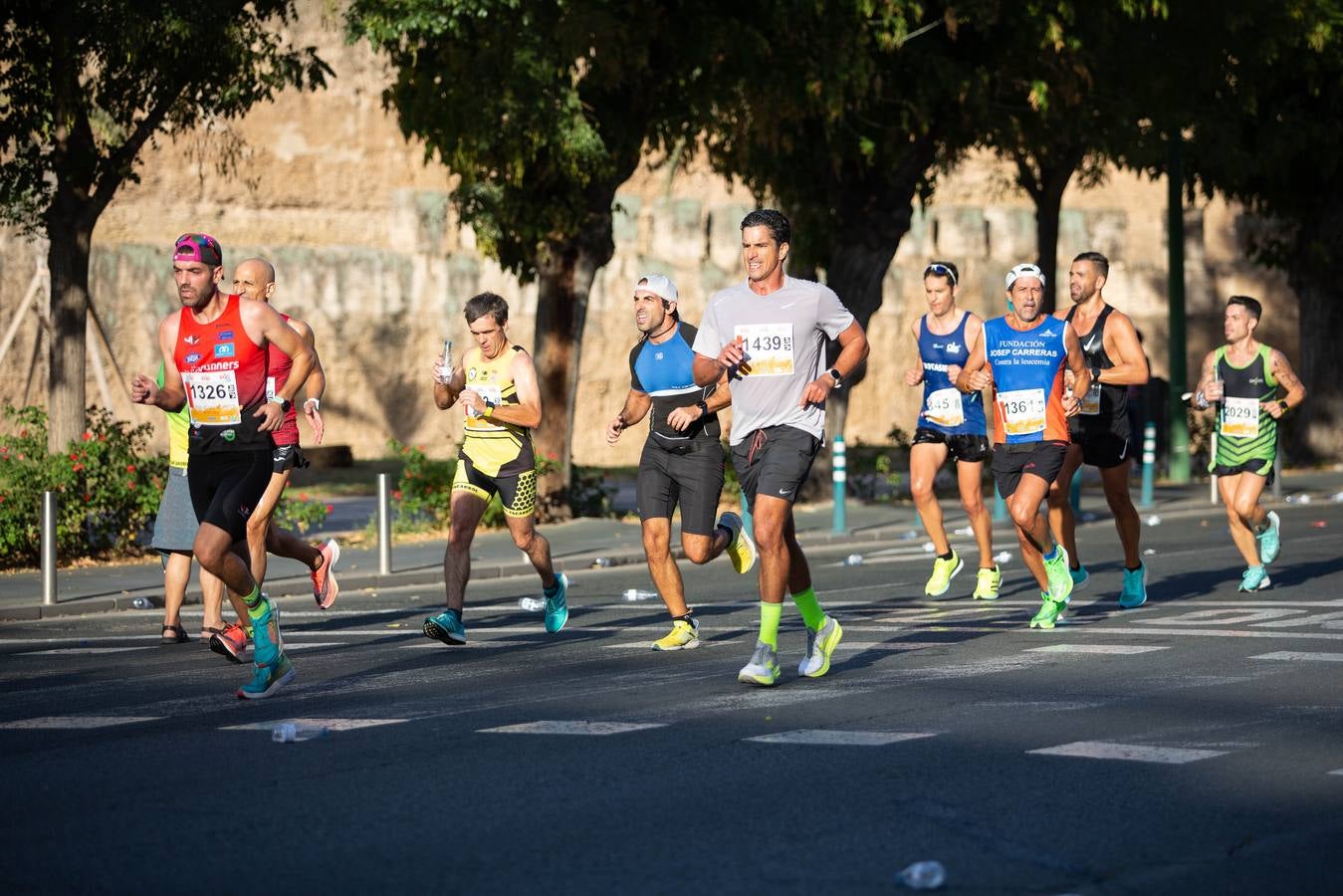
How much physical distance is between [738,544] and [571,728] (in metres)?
3.98

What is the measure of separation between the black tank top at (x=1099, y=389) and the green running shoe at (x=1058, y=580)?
1470 mm

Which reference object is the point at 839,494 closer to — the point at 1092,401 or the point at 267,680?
the point at 1092,401

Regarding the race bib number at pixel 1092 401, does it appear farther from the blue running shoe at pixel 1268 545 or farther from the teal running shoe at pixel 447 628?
the teal running shoe at pixel 447 628

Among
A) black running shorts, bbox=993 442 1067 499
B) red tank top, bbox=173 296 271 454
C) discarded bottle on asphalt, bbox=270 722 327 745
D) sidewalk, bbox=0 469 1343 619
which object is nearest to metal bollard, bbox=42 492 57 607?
sidewalk, bbox=0 469 1343 619

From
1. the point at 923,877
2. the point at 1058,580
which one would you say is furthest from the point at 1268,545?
the point at 923,877

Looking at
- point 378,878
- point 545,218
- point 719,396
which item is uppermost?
point 545,218

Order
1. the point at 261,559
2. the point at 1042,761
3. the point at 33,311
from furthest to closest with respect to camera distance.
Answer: the point at 33,311 → the point at 261,559 → the point at 1042,761

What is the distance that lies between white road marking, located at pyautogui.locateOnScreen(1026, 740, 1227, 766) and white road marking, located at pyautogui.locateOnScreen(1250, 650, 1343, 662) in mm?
3046

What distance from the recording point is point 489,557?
19500mm

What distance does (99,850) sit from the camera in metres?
6.38

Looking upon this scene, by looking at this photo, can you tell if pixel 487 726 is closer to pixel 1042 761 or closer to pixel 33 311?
pixel 1042 761

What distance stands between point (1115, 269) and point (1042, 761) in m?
51.2

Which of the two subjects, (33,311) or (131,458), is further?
(33,311)

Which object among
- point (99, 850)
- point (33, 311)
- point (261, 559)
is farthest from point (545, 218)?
point (33, 311)
